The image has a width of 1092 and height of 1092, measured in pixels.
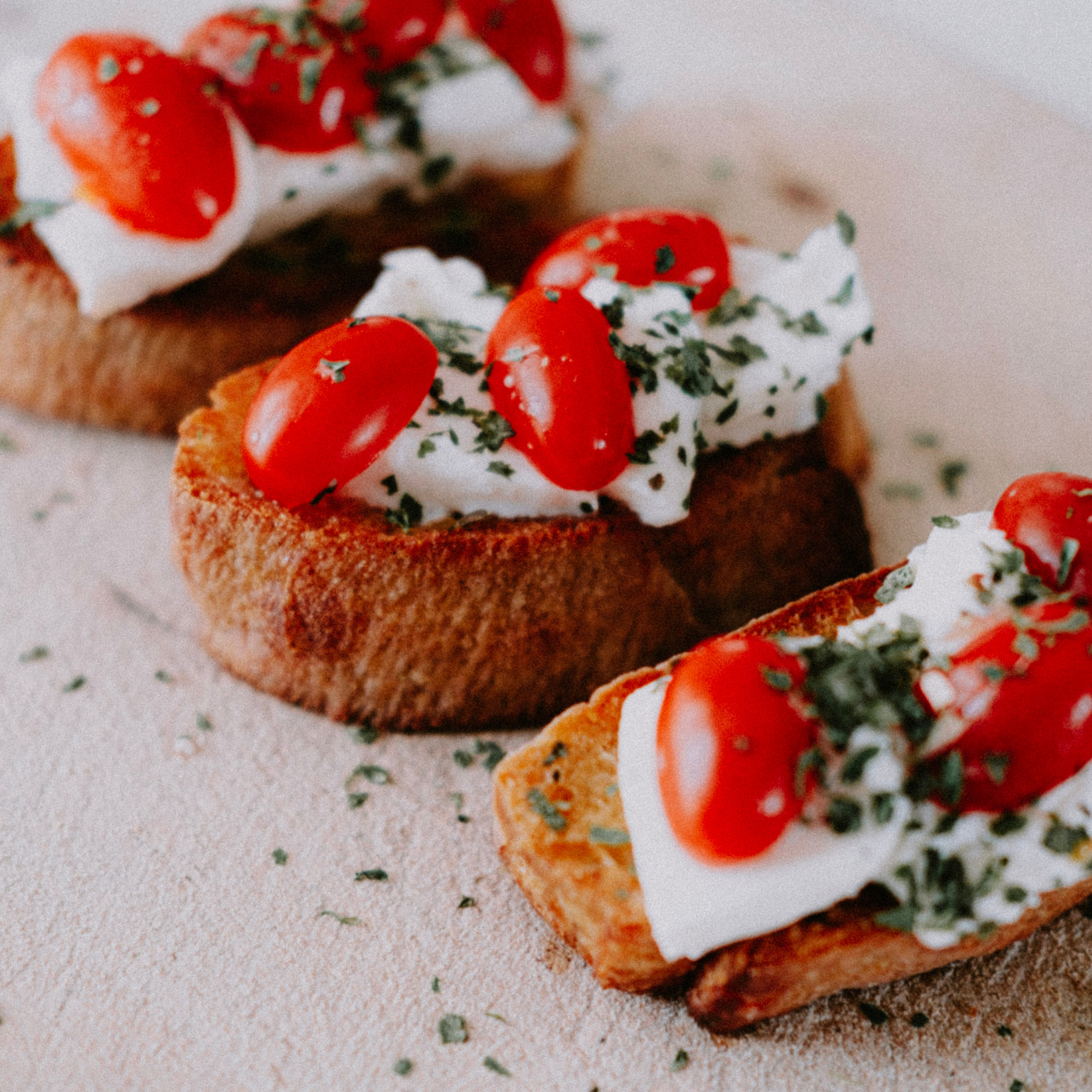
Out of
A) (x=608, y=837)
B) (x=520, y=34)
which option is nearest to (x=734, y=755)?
(x=608, y=837)

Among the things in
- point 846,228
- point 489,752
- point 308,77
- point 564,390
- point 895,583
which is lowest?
point 489,752

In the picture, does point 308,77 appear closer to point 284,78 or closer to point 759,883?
point 284,78

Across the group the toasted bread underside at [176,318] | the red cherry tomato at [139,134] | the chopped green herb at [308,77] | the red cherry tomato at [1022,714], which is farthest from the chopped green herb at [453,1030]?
the chopped green herb at [308,77]

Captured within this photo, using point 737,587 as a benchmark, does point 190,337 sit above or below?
above

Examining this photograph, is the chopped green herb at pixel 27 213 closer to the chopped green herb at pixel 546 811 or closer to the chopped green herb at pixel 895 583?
the chopped green herb at pixel 546 811

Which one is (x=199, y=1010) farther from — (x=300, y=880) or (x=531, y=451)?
(x=531, y=451)

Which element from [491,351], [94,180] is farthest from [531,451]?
[94,180]
